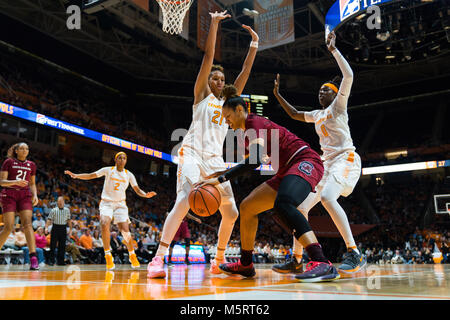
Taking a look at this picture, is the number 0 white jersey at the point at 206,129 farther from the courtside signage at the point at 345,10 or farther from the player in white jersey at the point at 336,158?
the courtside signage at the point at 345,10

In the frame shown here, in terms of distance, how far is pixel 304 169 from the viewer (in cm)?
327

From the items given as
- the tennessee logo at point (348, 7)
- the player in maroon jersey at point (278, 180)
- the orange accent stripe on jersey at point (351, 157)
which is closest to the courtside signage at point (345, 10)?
the tennessee logo at point (348, 7)

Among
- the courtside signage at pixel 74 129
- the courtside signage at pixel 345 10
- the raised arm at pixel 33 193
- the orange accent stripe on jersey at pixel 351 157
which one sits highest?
the courtside signage at pixel 345 10

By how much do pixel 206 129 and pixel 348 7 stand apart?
7.01 metres

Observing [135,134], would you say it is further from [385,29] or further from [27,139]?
[385,29]

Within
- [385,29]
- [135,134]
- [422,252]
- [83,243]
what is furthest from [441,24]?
[135,134]

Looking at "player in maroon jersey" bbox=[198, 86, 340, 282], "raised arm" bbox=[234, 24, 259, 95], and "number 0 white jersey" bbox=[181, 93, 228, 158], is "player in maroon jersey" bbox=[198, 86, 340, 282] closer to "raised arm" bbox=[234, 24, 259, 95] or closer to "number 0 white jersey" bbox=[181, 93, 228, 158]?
"number 0 white jersey" bbox=[181, 93, 228, 158]

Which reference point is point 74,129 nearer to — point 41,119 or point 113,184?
point 41,119

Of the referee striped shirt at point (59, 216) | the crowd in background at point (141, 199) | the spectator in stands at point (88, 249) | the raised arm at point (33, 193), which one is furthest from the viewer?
the crowd in background at point (141, 199)

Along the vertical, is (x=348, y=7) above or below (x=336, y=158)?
above

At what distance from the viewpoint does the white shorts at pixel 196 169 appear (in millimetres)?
3939

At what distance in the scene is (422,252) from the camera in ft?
54.7

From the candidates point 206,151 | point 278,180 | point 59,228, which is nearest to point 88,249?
point 59,228
